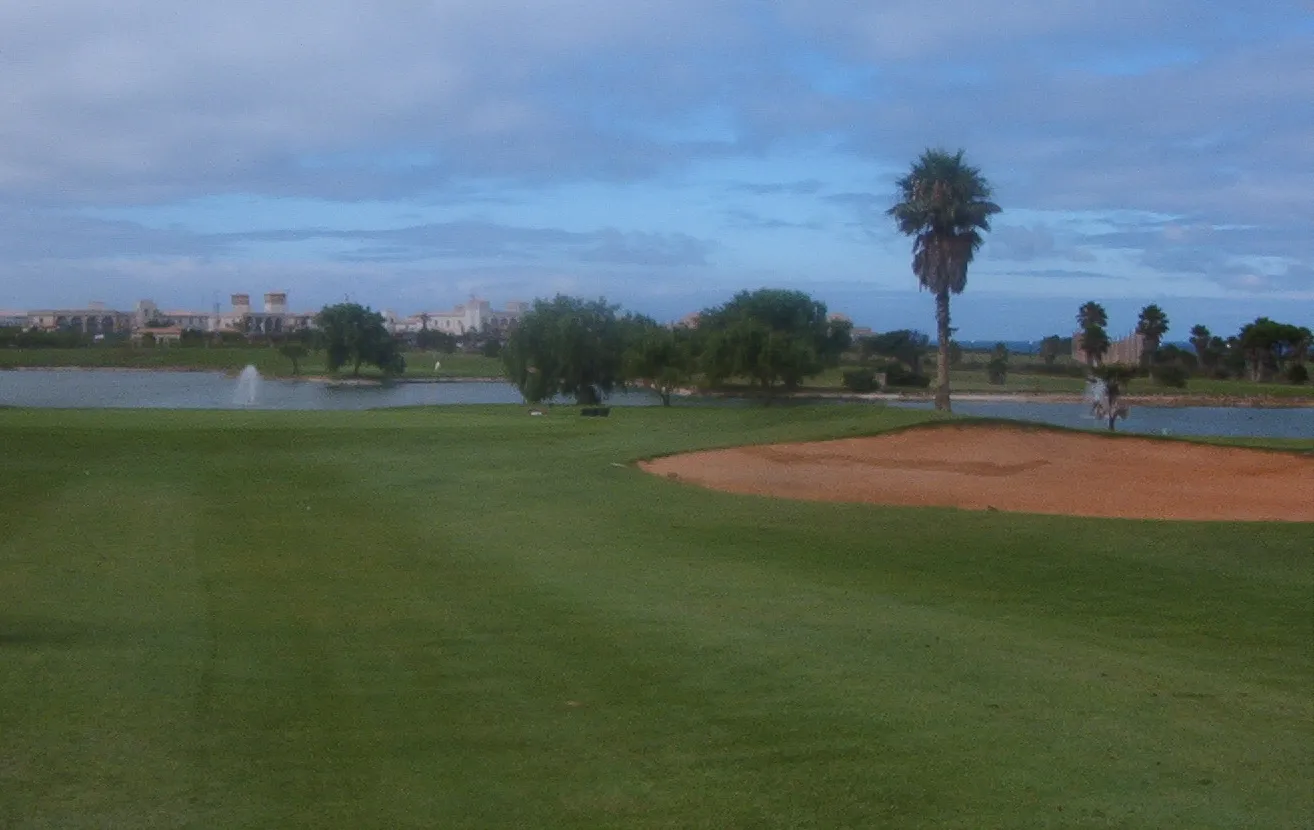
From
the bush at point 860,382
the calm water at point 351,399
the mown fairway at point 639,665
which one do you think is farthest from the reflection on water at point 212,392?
the mown fairway at point 639,665

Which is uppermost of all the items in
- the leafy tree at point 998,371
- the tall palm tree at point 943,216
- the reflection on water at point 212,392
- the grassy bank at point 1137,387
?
the tall palm tree at point 943,216

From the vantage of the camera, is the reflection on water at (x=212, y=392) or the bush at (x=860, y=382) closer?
the reflection on water at (x=212, y=392)

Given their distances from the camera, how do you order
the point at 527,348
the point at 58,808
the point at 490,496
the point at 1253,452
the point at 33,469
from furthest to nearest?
the point at 527,348, the point at 1253,452, the point at 33,469, the point at 490,496, the point at 58,808

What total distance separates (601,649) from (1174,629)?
5.97 metres

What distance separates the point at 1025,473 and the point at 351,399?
5356 cm

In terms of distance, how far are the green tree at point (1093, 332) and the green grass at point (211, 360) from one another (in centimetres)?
4115

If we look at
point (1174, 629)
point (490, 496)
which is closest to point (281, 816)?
point (1174, 629)

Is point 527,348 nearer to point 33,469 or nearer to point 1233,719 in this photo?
point 33,469

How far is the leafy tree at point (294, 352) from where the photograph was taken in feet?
302

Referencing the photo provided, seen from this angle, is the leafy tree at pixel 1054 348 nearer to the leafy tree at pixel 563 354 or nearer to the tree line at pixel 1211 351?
the tree line at pixel 1211 351

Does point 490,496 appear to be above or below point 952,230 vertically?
below

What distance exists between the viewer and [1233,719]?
8750 millimetres

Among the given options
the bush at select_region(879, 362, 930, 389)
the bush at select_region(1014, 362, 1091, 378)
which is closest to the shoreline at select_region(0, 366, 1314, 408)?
the bush at select_region(879, 362, 930, 389)

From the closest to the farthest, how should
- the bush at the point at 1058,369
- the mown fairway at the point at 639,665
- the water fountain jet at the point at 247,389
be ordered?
the mown fairway at the point at 639,665
the water fountain jet at the point at 247,389
the bush at the point at 1058,369
